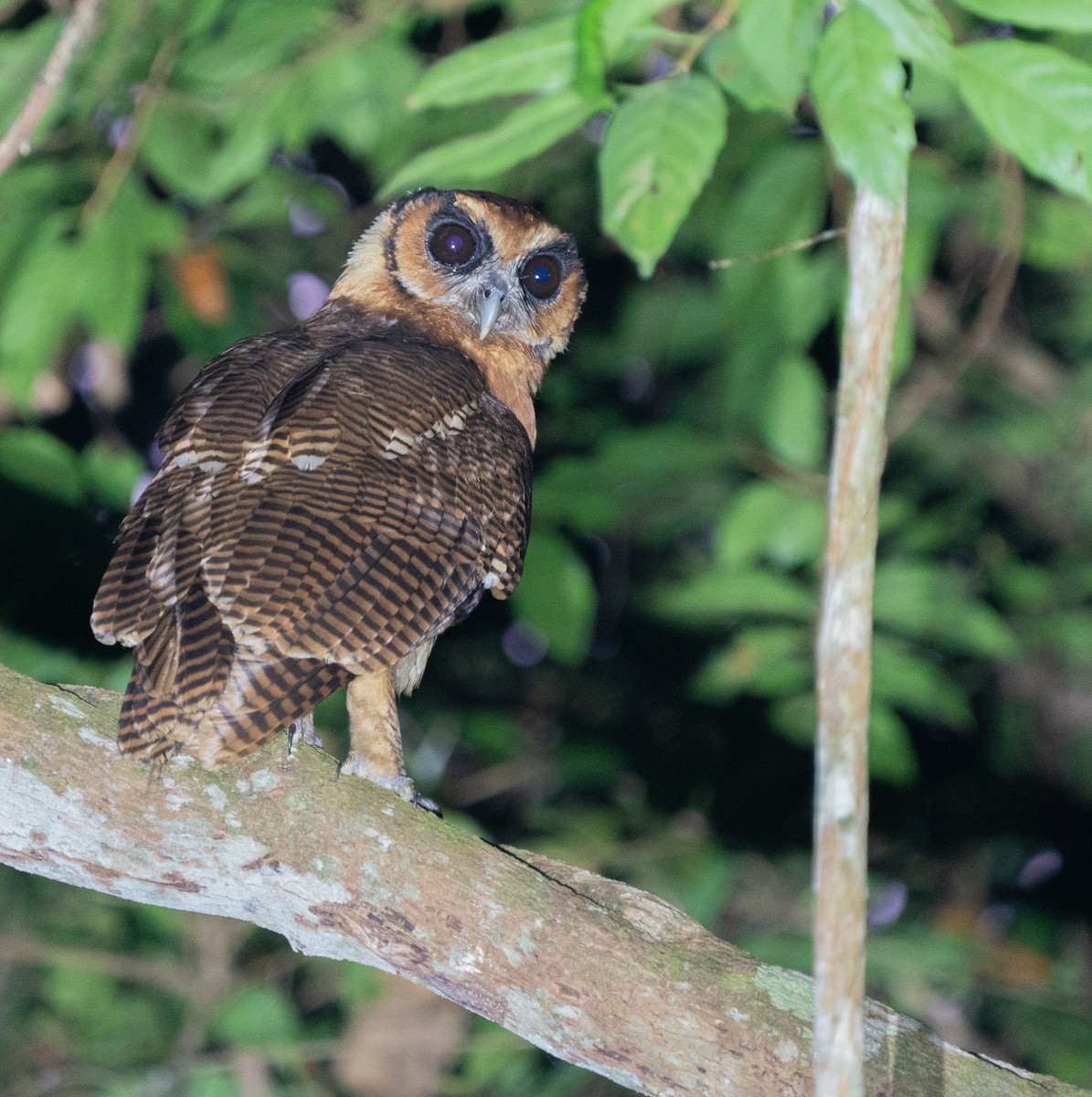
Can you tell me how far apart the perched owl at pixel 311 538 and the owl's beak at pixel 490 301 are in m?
0.16

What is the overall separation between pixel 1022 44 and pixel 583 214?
3.95 metres

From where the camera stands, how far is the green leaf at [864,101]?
1.30m

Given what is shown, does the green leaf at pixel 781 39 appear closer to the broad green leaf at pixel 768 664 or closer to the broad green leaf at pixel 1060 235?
the broad green leaf at pixel 768 664

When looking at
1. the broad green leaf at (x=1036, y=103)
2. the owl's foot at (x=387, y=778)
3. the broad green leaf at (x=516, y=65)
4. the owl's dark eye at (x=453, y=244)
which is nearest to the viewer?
the broad green leaf at (x=1036, y=103)

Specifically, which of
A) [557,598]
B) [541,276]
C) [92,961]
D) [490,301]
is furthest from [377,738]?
[92,961]

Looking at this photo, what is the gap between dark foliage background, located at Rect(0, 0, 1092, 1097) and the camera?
358 centimetres

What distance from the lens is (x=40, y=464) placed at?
3525 mm

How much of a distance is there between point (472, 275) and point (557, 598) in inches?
35.8

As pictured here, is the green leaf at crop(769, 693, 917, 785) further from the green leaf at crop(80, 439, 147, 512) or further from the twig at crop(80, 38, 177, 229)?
the twig at crop(80, 38, 177, 229)

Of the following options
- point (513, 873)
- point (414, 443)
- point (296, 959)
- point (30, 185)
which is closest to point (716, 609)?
point (414, 443)

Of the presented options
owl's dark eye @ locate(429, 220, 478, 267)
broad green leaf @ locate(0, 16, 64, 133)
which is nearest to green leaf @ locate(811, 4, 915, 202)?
broad green leaf @ locate(0, 16, 64, 133)

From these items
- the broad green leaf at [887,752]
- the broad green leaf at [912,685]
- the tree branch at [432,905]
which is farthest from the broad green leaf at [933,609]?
the tree branch at [432,905]

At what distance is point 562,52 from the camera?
1.61 meters

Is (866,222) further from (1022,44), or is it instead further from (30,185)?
(30,185)
